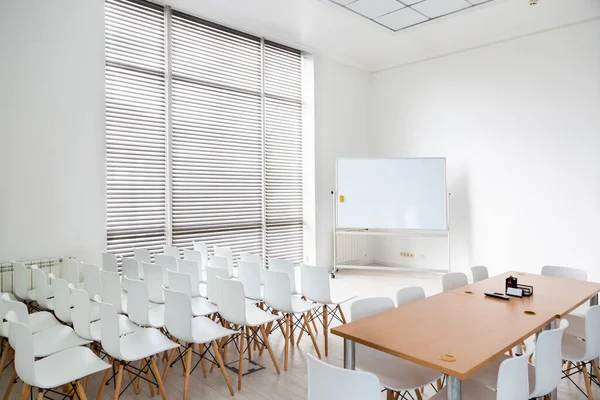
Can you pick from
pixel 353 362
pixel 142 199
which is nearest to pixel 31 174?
pixel 142 199

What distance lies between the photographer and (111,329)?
280 centimetres

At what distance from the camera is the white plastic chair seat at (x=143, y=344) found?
2.89m

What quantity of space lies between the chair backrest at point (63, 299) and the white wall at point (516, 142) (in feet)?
22.3

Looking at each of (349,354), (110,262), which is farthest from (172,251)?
(349,354)

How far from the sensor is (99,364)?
273 cm

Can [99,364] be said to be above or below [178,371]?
above

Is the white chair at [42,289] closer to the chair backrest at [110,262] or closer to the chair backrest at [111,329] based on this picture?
the chair backrest at [110,262]

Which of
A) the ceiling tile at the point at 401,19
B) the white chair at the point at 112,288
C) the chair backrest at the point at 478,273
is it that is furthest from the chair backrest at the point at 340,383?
the ceiling tile at the point at 401,19

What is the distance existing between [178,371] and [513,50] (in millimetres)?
7386

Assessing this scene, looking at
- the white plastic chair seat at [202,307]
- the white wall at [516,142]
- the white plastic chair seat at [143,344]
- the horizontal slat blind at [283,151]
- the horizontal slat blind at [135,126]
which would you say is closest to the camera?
the white plastic chair seat at [143,344]

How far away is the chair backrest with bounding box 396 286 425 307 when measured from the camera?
3419 mm

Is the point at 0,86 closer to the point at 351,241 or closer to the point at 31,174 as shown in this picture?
the point at 31,174

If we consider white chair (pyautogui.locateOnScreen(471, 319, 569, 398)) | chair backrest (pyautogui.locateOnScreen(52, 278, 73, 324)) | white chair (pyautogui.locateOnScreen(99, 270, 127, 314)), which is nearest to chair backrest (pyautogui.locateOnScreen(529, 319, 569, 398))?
white chair (pyautogui.locateOnScreen(471, 319, 569, 398))

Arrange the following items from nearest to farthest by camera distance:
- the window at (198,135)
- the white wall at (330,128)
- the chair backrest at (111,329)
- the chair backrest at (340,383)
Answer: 1. the chair backrest at (340,383)
2. the chair backrest at (111,329)
3. the window at (198,135)
4. the white wall at (330,128)
